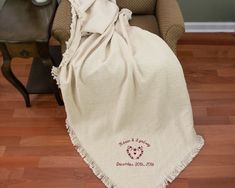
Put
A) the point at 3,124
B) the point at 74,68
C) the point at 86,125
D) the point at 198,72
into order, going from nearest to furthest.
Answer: the point at 74,68 → the point at 86,125 → the point at 3,124 → the point at 198,72

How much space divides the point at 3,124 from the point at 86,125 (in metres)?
0.51

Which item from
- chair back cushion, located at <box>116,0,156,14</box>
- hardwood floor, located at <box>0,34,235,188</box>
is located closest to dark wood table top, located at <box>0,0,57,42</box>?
chair back cushion, located at <box>116,0,156,14</box>

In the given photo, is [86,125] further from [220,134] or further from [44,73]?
[220,134]

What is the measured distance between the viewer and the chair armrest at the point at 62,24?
150 centimetres

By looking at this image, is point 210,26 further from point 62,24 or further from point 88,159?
point 88,159

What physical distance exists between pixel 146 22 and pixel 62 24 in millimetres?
484

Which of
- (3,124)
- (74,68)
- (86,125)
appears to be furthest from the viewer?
(3,124)

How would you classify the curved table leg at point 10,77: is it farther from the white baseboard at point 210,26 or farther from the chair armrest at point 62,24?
the white baseboard at point 210,26

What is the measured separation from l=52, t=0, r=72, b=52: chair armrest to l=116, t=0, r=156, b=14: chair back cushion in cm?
34

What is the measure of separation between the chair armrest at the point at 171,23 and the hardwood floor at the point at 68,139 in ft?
1.46

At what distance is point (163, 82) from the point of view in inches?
56.8

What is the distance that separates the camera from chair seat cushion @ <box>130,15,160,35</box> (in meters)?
1.66

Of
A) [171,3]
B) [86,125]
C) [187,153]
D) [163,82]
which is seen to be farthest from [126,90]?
[171,3]

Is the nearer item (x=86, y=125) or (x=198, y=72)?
(x=86, y=125)
